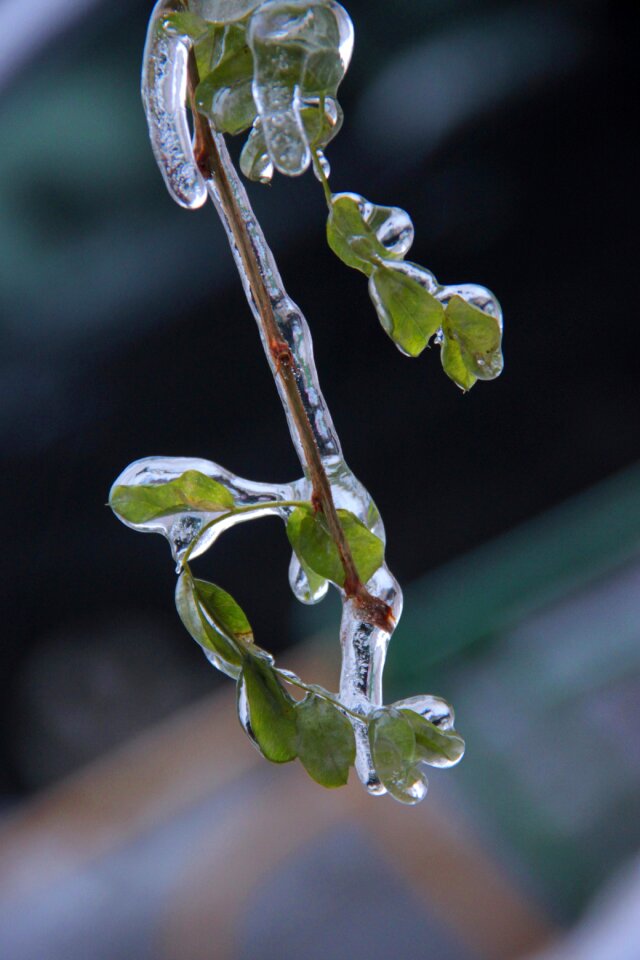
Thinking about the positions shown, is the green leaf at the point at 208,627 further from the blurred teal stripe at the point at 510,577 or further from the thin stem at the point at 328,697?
the blurred teal stripe at the point at 510,577

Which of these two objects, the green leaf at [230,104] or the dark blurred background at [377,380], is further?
the dark blurred background at [377,380]

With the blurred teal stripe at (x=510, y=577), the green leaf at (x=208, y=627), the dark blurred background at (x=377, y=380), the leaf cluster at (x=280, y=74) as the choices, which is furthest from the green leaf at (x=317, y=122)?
the blurred teal stripe at (x=510, y=577)

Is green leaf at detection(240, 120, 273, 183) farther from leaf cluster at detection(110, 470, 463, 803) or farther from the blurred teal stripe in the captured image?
the blurred teal stripe

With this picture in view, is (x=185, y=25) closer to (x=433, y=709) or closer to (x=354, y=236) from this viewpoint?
(x=354, y=236)

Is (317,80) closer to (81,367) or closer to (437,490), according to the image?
(81,367)

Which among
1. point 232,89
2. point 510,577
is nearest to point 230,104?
point 232,89

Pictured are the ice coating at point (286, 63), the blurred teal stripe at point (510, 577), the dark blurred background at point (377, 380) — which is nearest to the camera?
the ice coating at point (286, 63)
